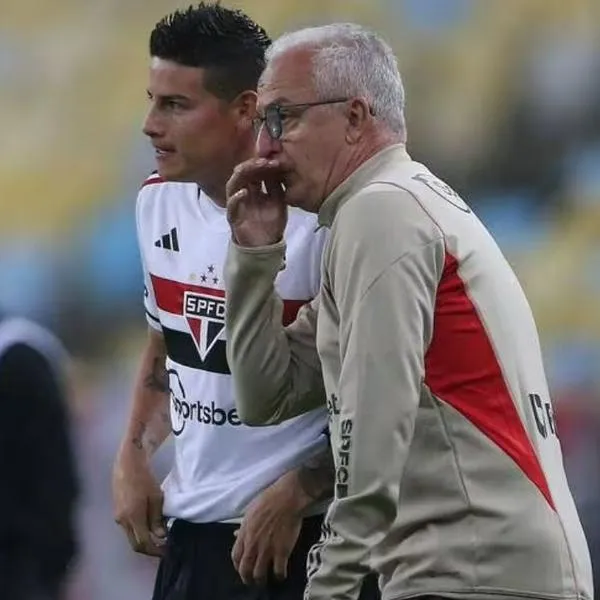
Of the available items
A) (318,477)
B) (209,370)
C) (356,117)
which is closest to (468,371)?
(356,117)

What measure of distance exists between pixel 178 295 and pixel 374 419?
0.83 metres

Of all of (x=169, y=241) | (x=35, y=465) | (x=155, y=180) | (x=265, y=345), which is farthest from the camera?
(x=35, y=465)

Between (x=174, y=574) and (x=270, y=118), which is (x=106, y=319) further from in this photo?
(x=270, y=118)

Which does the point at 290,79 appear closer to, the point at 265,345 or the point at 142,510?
the point at 265,345

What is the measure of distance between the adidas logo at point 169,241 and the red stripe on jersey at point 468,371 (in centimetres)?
80

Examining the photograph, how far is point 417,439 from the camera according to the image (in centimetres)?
212

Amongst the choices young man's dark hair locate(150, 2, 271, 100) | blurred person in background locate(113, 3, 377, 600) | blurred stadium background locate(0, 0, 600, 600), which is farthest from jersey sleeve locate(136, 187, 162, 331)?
blurred stadium background locate(0, 0, 600, 600)

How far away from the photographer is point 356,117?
2.28 m

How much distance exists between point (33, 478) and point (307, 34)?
1.63 m

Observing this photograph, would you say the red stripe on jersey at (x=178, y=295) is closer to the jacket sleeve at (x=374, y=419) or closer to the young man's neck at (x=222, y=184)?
the young man's neck at (x=222, y=184)

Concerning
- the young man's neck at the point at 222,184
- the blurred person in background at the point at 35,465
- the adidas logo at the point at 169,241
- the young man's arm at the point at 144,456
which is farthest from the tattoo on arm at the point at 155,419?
the blurred person in background at the point at 35,465

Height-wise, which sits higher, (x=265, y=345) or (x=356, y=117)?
(x=356, y=117)

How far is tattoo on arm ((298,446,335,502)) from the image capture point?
2.60 m

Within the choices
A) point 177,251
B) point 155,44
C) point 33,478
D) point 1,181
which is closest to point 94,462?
point 33,478
